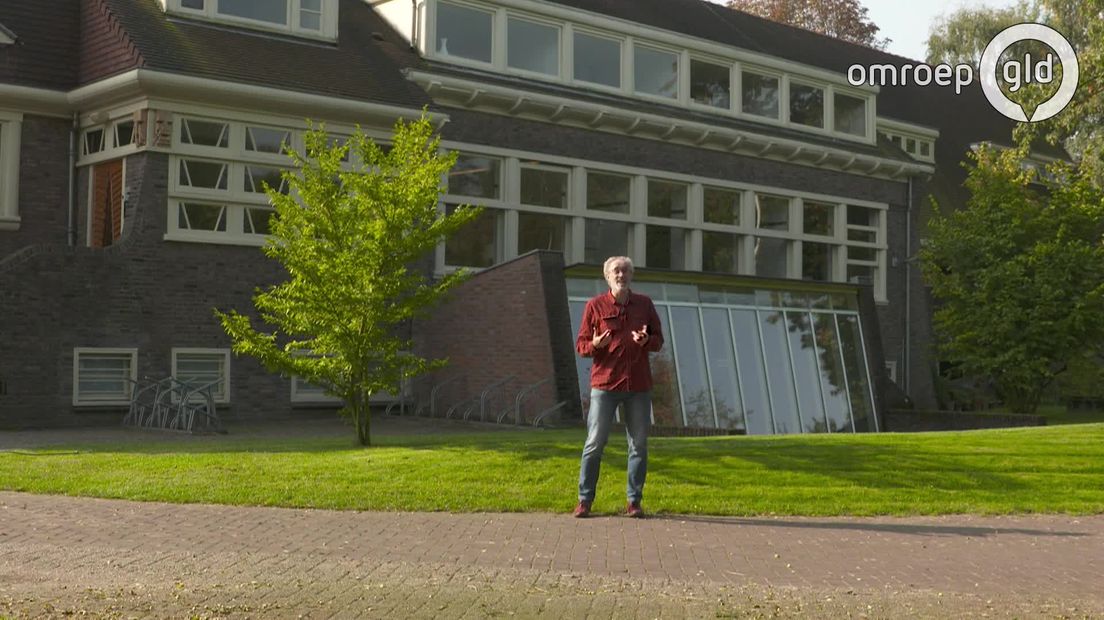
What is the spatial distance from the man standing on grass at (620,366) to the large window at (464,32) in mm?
17372

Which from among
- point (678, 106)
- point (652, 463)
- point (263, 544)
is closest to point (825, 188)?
point (678, 106)

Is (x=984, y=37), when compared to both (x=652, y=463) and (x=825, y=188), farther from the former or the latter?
(x=652, y=463)

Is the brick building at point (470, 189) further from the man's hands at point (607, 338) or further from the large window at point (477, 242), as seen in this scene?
the man's hands at point (607, 338)

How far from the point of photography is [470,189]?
89.0 ft

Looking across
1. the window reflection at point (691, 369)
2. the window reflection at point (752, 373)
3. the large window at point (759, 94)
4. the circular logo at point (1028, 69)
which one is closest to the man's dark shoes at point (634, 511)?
the window reflection at point (691, 369)

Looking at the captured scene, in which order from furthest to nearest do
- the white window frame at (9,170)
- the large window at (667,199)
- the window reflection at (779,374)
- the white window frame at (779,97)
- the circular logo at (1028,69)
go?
the white window frame at (779,97)
the large window at (667,199)
the window reflection at (779,374)
the circular logo at (1028,69)
the white window frame at (9,170)

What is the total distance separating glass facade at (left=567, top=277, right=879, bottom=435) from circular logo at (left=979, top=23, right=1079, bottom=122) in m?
5.67

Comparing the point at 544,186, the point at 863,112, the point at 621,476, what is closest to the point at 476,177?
the point at 544,186

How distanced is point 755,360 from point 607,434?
1573cm

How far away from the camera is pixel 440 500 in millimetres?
11758

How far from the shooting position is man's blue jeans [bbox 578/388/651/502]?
35.7 ft

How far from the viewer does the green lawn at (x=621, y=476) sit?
1191cm

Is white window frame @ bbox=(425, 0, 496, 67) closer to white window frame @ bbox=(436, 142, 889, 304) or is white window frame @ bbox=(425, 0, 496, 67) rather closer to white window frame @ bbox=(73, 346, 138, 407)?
white window frame @ bbox=(436, 142, 889, 304)

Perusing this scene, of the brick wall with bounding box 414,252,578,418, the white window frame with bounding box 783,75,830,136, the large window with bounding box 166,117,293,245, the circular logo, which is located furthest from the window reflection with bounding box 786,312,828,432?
the large window with bounding box 166,117,293,245
